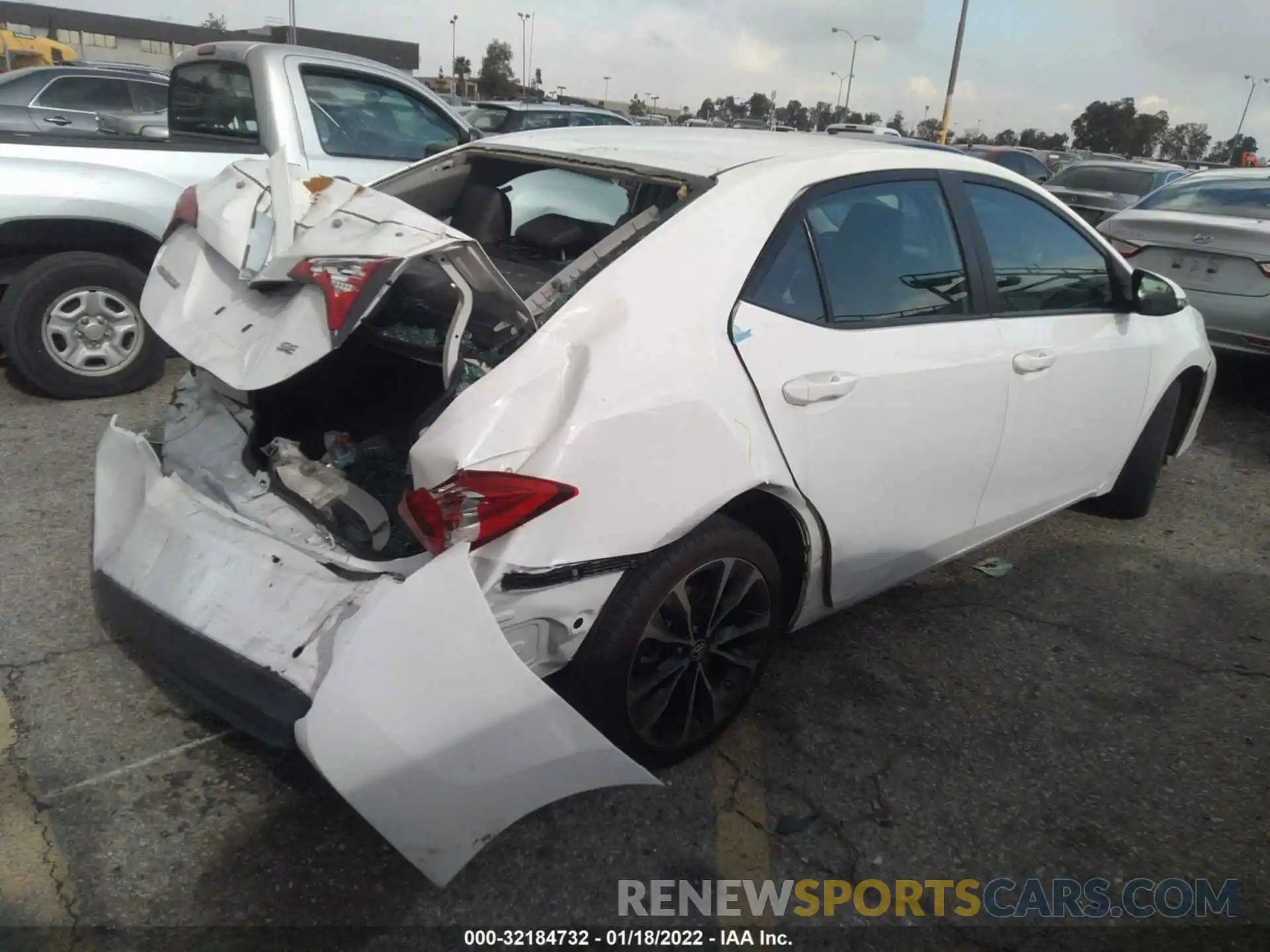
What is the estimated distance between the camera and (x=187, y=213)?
2902mm

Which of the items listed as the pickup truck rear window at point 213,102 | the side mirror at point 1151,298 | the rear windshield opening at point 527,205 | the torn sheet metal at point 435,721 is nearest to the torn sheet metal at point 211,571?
the torn sheet metal at point 435,721

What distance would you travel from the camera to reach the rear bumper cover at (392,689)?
6.27ft

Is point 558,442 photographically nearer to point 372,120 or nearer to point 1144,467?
point 1144,467

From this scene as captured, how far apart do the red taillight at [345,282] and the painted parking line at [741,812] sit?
1575 millimetres

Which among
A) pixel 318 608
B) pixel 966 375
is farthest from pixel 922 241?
pixel 318 608

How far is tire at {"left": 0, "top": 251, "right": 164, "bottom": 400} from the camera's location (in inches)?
193

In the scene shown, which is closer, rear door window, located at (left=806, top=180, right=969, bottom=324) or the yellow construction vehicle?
rear door window, located at (left=806, top=180, right=969, bottom=324)

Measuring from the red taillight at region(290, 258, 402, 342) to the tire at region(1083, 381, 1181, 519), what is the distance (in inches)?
138

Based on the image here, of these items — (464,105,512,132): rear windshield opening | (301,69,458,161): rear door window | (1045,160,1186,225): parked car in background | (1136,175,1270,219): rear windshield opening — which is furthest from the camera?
(464,105,512,132): rear windshield opening

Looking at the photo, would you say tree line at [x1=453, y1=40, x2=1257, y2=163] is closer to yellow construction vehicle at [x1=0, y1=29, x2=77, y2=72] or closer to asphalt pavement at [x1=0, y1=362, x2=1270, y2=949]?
yellow construction vehicle at [x1=0, y1=29, x2=77, y2=72]

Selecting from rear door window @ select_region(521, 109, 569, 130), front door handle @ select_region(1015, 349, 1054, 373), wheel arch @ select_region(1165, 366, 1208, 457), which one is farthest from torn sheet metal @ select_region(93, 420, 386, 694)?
rear door window @ select_region(521, 109, 569, 130)

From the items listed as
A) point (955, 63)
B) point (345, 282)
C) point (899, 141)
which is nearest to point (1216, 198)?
point (899, 141)

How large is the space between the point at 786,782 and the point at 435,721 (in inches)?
46.8
